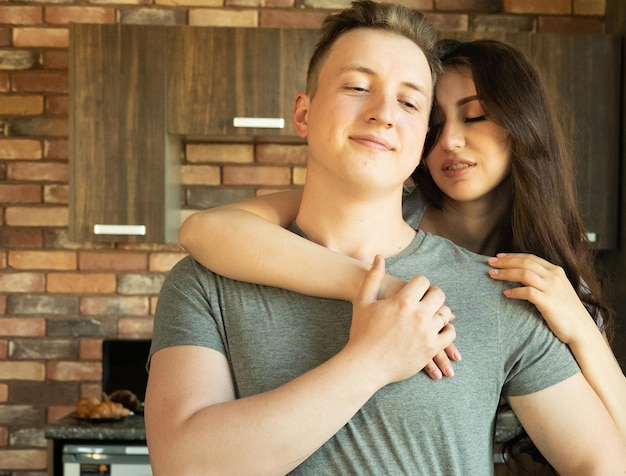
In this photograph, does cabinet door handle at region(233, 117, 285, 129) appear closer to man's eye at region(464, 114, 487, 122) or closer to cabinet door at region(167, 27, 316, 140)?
cabinet door at region(167, 27, 316, 140)

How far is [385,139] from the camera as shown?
1.35m

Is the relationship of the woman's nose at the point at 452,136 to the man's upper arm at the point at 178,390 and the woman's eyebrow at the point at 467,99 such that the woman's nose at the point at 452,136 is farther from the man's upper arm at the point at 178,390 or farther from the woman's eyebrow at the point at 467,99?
the man's upper arm at the point at 178,390

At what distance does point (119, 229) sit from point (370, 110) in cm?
224

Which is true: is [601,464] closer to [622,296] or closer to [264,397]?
[264,397]

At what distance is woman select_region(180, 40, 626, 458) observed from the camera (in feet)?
4.80

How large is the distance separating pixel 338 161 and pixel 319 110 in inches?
4.2

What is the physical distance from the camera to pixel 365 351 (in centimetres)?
122

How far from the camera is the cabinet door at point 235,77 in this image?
11.2ft

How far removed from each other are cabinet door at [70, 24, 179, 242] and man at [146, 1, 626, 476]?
80.2 inches

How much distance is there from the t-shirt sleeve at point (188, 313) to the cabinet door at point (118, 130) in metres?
2.07

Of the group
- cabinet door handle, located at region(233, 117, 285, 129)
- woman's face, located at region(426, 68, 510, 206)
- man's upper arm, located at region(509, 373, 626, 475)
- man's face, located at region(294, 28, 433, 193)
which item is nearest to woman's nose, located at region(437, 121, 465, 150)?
woman's face, located at region(426, 68, 510, 206)

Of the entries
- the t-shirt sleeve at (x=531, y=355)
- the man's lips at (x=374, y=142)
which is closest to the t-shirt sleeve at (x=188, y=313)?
the man's lips at (x=374, y=142)

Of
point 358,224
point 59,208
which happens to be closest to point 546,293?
point 358,224

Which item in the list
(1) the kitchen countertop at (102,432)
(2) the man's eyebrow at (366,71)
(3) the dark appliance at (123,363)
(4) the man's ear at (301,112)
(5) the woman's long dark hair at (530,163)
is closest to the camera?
(2) the man's eyebrow at (366,71)
